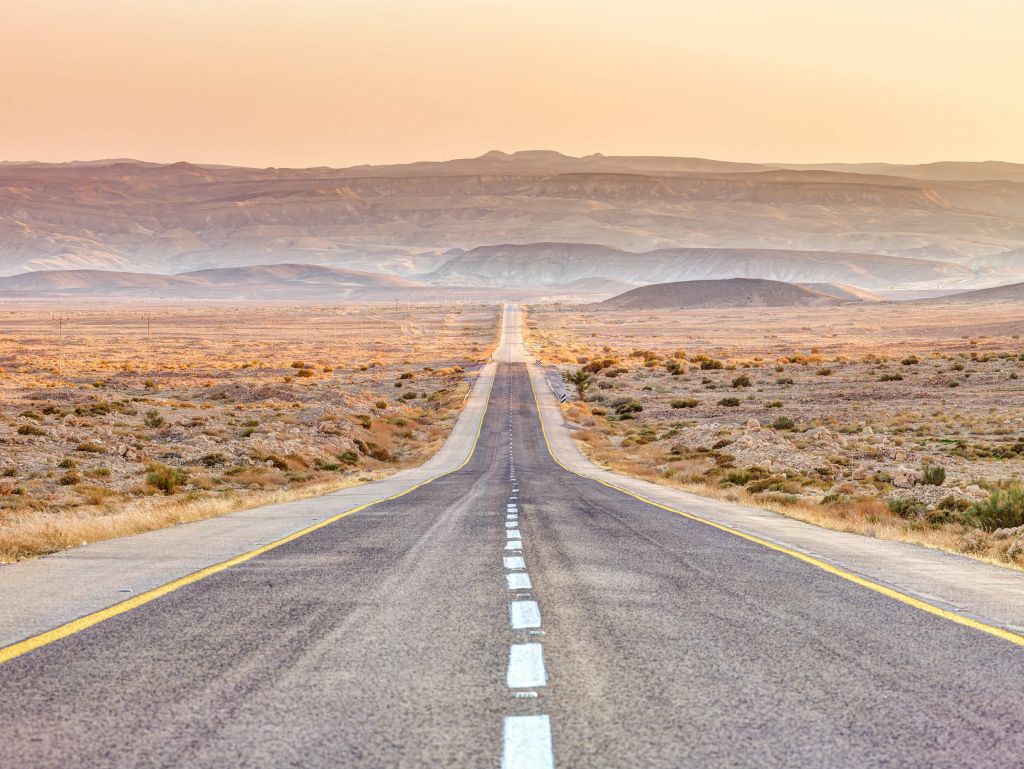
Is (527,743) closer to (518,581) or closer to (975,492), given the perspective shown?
(518,581)

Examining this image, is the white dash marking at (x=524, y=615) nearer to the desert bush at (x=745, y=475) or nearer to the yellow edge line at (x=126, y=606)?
the yellow edge line at (x=126, y=606)

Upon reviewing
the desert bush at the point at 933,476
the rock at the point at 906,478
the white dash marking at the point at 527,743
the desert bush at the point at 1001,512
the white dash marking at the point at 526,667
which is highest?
the white dash marking at the point at 527,743

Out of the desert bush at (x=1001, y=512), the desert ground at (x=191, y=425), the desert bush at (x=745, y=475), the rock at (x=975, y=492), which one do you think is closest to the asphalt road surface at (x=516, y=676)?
the desert ground at (x=191, y=425)

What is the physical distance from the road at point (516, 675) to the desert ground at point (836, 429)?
7.87 m

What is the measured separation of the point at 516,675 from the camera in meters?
6.16

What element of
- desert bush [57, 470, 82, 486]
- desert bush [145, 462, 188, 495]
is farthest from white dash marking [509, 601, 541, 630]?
desert bush [57, 470, 82, 486]

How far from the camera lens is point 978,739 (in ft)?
16.5

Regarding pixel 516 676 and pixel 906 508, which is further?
pixel 906 508

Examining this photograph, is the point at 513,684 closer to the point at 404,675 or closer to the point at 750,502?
the point at 404,675

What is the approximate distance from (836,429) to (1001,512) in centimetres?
3156

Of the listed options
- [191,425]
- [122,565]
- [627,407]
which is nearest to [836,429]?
[627,407]

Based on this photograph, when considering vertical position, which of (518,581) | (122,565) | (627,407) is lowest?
(627,407)

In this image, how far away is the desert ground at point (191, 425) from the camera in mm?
25094

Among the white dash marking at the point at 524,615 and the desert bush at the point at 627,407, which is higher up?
the white dash marking at the point at 524,615
